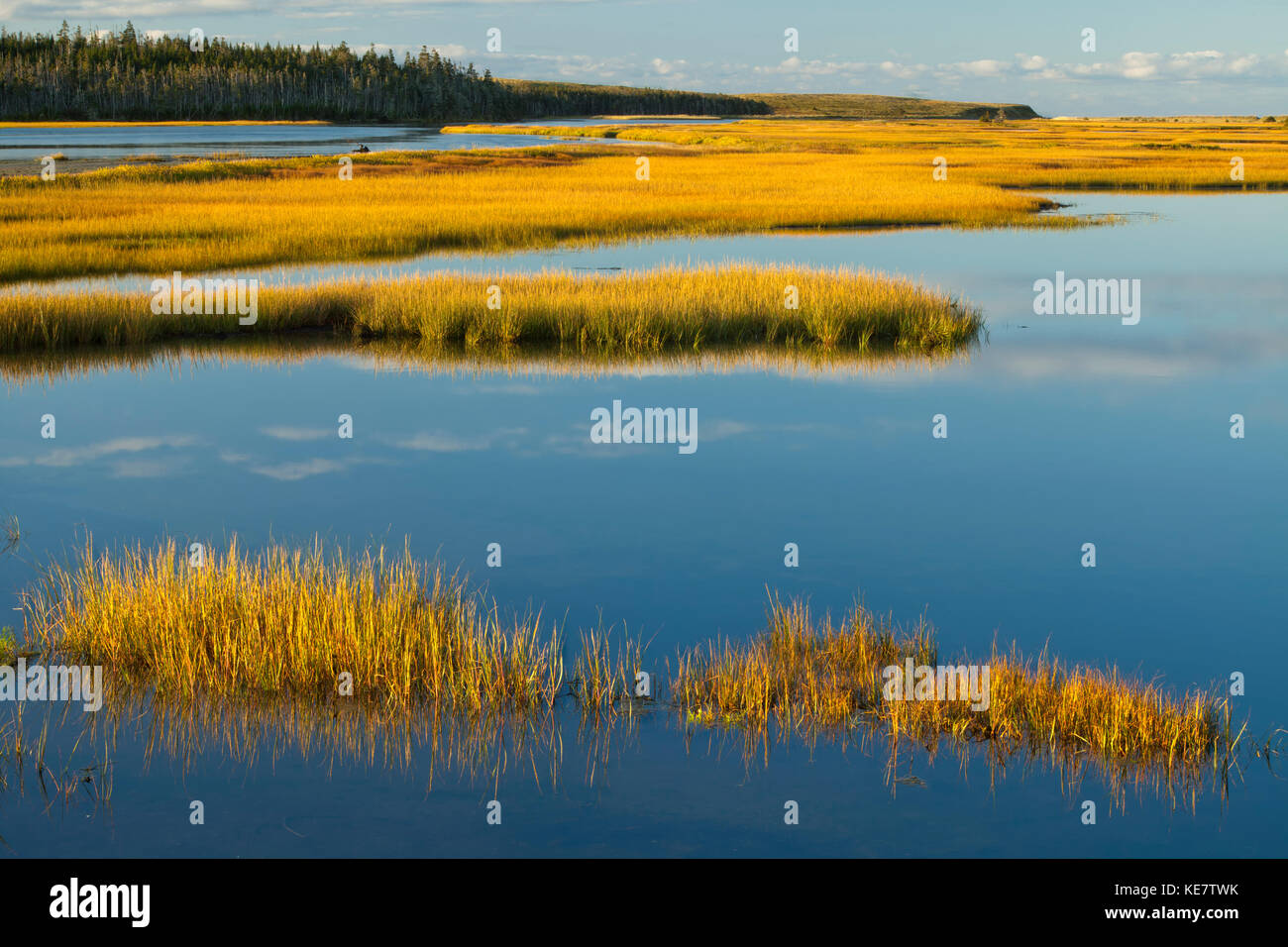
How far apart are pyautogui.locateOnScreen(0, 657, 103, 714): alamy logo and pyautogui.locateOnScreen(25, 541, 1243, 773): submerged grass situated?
5.6 inches

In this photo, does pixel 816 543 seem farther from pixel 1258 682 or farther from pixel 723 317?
pixel 723 317

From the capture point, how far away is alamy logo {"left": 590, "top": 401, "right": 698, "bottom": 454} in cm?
1698

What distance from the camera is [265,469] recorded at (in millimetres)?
15656

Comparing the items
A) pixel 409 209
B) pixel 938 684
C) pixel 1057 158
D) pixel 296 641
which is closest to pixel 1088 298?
pixel 409 209

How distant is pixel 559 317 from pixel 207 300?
6.87 m

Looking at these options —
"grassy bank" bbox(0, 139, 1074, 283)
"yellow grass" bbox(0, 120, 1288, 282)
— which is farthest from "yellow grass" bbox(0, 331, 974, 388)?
"yellow grass" bbox(0, 120, 1288, 282)

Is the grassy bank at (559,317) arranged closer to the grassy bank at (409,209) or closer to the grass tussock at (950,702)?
the grassy bank at (409,209)

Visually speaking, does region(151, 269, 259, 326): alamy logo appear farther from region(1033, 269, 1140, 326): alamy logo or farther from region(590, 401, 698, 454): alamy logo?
region(1033, 269, 1140, 326): alamy logo

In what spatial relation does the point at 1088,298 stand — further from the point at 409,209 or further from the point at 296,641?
the point at 296,641

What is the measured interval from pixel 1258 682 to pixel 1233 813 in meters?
2.21

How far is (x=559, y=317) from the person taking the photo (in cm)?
2256

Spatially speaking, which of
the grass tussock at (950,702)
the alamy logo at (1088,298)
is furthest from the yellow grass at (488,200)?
the grass tussock at (950,702)

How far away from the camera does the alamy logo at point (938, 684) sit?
26.4 ft
